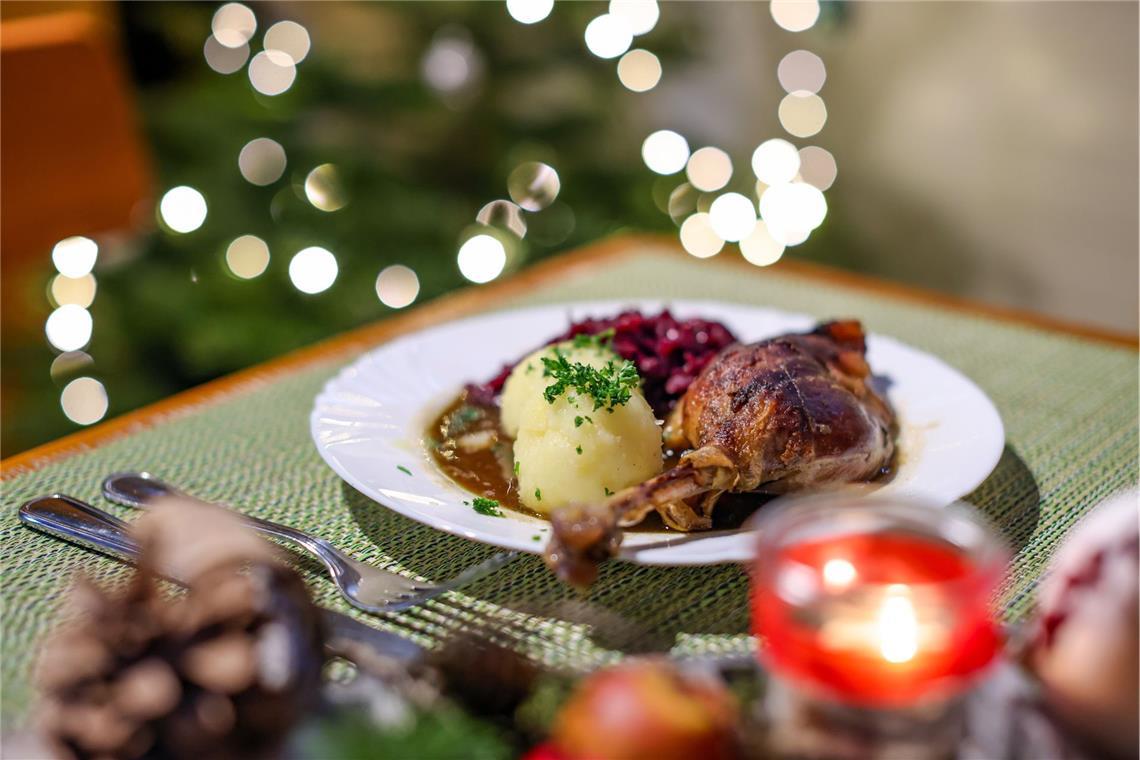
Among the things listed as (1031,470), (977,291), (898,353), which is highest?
(898,353)

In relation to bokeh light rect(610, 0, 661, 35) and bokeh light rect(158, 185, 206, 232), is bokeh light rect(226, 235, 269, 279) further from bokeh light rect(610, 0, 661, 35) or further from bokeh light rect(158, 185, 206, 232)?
bokeh light rect(610, 0, 661, 35)

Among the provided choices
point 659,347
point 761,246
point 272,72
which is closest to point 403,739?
point 659,347

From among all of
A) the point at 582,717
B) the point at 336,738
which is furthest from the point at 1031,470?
the point at 336,738

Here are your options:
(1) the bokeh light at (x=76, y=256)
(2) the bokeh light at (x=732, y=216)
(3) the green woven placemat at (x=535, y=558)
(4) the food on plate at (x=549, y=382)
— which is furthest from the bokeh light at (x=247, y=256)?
(4) the food on plate at (x=549, y=382)

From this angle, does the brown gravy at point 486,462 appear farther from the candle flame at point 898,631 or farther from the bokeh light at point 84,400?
the bokeh light at point 84,400

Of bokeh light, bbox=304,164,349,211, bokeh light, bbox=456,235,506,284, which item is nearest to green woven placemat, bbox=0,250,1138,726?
bokeh light, bbox=456,235,506,284

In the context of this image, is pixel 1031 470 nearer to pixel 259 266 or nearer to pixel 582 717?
pixel 582 717

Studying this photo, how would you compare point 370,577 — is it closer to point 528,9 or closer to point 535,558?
point 535,558
